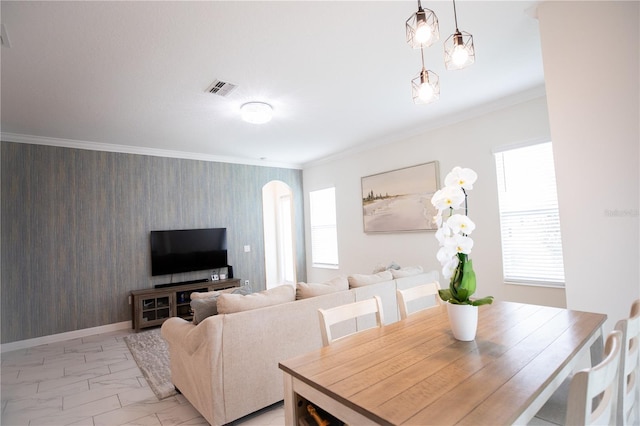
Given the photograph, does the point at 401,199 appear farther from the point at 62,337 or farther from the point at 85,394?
the point at 62,337

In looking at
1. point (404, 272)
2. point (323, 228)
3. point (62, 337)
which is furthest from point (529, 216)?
point (62, 337)

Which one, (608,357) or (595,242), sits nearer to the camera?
(608,357)

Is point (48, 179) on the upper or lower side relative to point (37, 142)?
lower

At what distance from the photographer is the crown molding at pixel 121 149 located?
413 cm

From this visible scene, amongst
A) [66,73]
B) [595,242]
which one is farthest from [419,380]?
[66,73]

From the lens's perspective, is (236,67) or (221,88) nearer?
(236,67)

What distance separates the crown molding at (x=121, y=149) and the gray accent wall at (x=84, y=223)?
0.07 m

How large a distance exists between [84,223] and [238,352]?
12.5ft

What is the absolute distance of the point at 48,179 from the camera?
4.27 meters

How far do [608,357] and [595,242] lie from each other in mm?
1399

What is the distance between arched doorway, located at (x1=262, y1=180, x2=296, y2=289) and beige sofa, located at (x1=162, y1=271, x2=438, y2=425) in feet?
18.2

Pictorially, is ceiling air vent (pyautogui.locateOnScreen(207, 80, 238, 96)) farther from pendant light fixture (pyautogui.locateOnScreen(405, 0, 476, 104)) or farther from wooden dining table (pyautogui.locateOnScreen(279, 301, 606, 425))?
wooden dining table (pyautogui.locateOnScreen(279, 301, 606, 425))

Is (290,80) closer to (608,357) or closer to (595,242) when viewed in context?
(595,242)

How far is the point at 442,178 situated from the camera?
4336 mm
